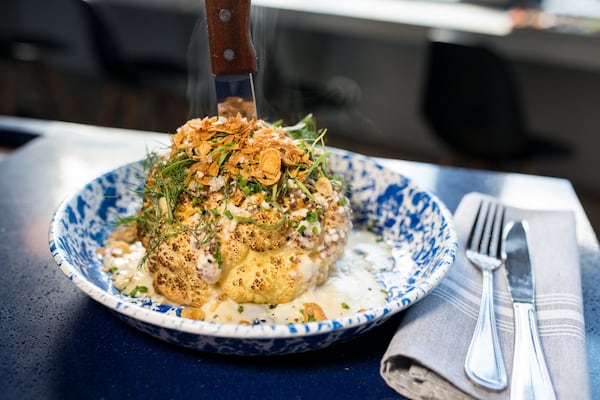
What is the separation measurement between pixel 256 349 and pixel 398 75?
315 cm

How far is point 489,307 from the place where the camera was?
840 millimetres

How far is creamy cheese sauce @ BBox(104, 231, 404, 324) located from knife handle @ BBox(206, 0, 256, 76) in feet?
1.14

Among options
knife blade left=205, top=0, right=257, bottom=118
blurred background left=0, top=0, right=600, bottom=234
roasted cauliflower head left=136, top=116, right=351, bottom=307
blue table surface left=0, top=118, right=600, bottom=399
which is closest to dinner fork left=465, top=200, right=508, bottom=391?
Result: blue table surface left=0, top=118, right=600, bottom=399

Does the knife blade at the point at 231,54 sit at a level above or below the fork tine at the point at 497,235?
above

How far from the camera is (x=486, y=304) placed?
848 millimetres

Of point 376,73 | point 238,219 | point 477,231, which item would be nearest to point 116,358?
point 238,219

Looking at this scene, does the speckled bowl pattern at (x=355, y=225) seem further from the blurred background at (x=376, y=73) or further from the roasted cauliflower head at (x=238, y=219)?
the blurred background at (x=376, y=73)

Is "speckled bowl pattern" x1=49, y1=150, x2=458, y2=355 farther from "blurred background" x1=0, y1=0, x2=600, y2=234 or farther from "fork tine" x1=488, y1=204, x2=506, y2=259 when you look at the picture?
"blurred background" x1=0, y1=0, x2=600, y2=234

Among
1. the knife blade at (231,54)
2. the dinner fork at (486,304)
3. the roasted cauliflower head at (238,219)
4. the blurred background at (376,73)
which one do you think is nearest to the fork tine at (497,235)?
the dinner fork at (486,304)

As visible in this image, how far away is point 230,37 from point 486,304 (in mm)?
557

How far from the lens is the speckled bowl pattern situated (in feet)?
2.26

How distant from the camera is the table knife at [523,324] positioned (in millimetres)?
699

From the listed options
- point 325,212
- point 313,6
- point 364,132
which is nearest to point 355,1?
point 313,6

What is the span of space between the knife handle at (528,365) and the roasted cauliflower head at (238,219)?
290 mm
